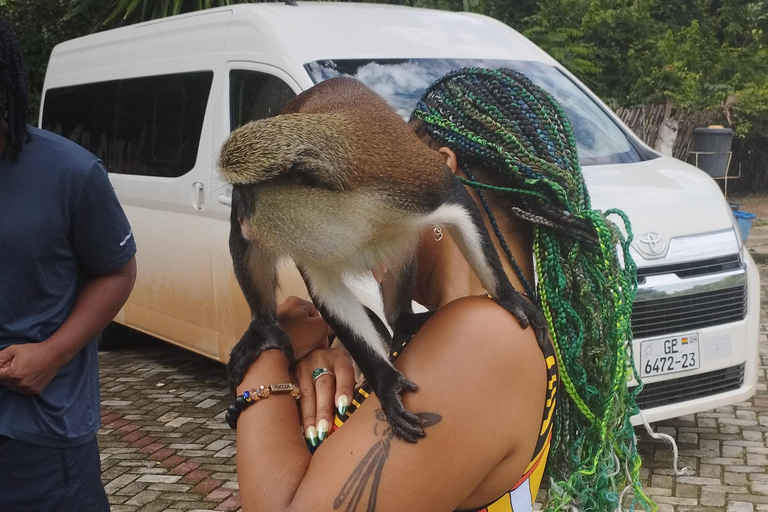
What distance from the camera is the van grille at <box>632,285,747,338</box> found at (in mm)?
3953

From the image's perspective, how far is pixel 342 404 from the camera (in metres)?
1.54

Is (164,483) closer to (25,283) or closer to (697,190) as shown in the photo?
(25,283)

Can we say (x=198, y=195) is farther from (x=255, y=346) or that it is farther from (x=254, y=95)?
(x=255, y=346)

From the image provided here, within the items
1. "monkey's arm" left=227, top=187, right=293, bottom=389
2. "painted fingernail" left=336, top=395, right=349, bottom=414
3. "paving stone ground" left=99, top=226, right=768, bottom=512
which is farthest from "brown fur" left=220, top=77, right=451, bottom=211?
"paving stone ground" left=99, top=226, right=768, bottom=512

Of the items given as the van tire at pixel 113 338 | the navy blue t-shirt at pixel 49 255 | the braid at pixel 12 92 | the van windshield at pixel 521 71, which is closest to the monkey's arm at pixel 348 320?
the navy blue t-shirt at pixel 49 255

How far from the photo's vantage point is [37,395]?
229cm

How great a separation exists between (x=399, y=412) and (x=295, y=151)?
0.52m

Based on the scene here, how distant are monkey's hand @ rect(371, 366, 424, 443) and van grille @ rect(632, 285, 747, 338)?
2.71m

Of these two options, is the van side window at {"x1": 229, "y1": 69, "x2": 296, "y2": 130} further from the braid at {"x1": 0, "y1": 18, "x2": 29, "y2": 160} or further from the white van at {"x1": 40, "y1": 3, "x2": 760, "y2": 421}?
the braid at {"x1": 0, "y1": 18, "x2": 29, "y2": 160}

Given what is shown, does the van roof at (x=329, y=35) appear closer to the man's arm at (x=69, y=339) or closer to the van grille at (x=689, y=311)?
the van grille at (x=689, y=311)

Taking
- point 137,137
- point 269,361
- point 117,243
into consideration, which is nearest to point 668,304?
point 117,243

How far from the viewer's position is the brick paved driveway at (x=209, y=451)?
4.13 m

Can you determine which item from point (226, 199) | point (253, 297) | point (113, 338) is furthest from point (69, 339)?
point (113, 338)

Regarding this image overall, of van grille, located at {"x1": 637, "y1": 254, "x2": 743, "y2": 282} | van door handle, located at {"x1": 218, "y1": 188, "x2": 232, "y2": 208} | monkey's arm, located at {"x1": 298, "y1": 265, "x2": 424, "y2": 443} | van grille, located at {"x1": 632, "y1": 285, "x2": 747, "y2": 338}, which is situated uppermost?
monkey's arm, located at {"x1": 298, "y1": 265, "x2": 424, "y2": 443}
